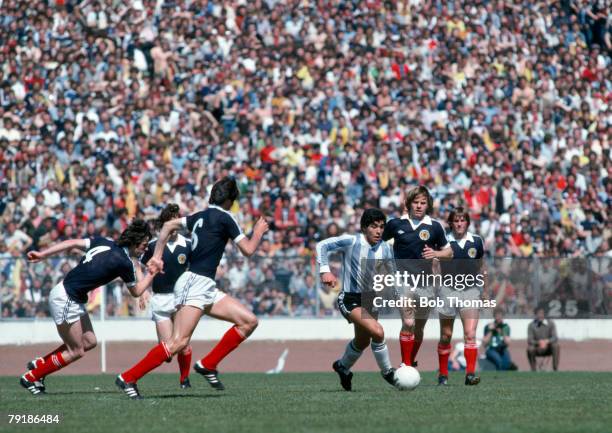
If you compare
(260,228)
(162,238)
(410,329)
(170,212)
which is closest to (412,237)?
(410,329)

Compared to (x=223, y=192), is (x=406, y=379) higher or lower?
lower

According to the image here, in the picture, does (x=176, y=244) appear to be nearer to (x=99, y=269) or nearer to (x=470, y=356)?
(x=99, y=269)

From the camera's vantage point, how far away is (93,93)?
2756cm

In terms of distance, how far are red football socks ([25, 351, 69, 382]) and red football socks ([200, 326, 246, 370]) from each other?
1.49 metres

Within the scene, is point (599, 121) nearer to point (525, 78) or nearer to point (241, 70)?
point (525, 78)

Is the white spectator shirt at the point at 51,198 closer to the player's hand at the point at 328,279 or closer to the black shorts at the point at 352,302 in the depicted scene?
the black shorts at the point at 352,302

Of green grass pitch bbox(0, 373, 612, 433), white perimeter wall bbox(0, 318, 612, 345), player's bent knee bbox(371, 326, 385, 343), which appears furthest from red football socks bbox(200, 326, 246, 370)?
white perimeter wall bbox(0, 318, 612, 345)

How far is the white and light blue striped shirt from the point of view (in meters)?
13.1

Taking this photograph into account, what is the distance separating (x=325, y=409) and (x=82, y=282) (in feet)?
11.2

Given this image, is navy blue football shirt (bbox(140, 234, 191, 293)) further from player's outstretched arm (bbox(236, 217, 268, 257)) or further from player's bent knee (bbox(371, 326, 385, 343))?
player's outstretched arm (bbox(236, 217, 268, 257))

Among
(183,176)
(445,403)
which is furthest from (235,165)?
(445,403)

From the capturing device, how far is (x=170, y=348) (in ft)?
39.4

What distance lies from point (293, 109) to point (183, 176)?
3.50m

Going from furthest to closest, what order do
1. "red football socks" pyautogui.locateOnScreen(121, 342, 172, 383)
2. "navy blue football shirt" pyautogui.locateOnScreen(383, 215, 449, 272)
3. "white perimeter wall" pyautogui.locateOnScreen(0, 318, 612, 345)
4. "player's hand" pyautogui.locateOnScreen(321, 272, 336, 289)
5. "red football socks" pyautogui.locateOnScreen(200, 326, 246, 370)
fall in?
1. "white perimeter wall" pyautogui.locateOnScreen(0, 318, 612, 345)
2. "navy blue football shirt" pyautogui.locateOnScreen(383, 215, 449, 272)
3. "red football socks" pyautogui.locateOnScreen(200, 326, 246, 370)
4. "player's hand" pyautogui.locateOnScreen(321, 272, 336, 289)
5. "red football socks" pyautogui.locateOnScreen(121, 342, 172, 383)
